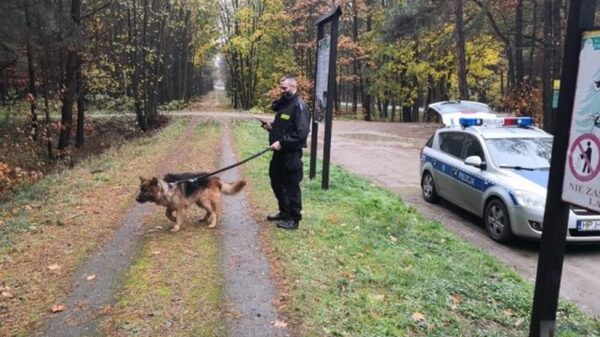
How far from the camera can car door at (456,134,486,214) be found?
873 cm

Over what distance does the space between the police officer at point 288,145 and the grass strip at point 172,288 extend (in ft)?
3.56

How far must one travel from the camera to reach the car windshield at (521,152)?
8461 mm

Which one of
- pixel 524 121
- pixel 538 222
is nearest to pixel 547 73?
pixel 524 121

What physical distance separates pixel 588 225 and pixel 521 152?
1.91 metres

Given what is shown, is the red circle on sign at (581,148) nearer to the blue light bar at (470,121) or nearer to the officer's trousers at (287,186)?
the officer's trousers at (287,186)

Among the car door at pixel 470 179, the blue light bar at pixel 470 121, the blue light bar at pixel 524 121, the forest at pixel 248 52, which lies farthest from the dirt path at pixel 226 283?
the forest at pixel 248 52

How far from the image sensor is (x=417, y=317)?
4.49 m

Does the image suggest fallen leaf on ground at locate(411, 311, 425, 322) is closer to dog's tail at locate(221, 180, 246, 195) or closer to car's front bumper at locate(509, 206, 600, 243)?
dog's tail at locate(221, 180, 246, 195)

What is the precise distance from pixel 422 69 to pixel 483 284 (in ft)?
108

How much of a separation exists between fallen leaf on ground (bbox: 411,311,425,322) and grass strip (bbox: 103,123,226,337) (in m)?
1.63

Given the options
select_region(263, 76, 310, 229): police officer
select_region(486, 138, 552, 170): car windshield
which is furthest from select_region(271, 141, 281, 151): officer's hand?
select_region(486, 138, 552, 170): car windshield

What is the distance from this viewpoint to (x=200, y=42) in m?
49.8

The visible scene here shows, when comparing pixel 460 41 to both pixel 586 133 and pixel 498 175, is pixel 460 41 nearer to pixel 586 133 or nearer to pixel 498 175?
pixel 498 175

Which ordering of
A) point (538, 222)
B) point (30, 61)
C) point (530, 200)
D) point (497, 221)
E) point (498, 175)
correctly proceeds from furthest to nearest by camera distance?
1. point (30, 61)
2. point (498, 175)
3. point (497, 221)
4. point (530, 200)
5. point (538, 222)
